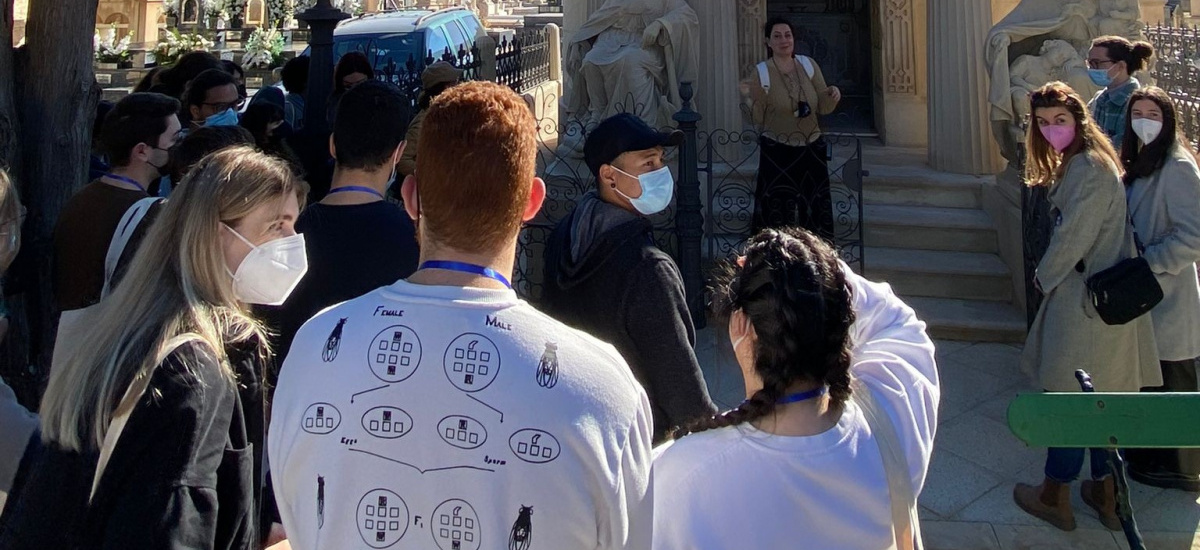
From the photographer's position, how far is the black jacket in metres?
2.03

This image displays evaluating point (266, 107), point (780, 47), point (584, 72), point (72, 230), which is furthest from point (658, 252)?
point (584, 72)

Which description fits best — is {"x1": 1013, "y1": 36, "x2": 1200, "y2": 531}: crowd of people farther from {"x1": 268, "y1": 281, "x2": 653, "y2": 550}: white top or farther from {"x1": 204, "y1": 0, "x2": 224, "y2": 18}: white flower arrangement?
{"x1": 204, "y1": 0, "x2": 224, "y2": 18}: white flower arrangement

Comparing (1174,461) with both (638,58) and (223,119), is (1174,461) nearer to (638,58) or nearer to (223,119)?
(638,58)

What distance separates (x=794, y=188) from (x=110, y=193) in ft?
15.4

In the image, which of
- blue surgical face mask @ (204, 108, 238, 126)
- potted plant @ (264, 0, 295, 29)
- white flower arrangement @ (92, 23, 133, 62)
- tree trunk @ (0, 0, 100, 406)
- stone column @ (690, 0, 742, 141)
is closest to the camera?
tree trunk @ (0, 0, 100, 406)

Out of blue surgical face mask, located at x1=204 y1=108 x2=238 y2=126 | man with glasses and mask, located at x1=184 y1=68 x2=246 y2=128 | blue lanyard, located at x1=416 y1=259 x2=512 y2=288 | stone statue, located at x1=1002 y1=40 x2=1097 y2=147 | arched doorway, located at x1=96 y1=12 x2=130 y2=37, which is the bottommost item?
blue lanyard, located at x1=416 y1=259 x2=512 y2=288

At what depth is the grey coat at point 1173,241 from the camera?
4582 mm

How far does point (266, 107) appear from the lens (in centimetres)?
548

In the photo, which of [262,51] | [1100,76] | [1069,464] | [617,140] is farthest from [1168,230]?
[262,51]

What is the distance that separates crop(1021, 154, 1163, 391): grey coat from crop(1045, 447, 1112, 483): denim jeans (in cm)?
28

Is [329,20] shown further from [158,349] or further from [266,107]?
[158,349]

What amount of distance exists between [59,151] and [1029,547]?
484 centimetres

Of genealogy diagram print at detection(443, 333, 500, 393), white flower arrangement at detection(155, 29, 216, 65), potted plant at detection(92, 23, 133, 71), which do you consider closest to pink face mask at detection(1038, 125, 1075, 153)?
genealogy diagram print at detection(443, 333, 500, 393)

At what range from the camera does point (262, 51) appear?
2306cm
